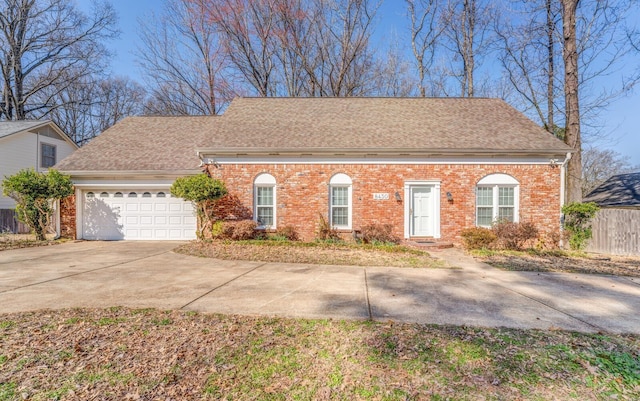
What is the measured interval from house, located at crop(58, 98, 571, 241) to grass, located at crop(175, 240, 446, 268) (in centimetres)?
148

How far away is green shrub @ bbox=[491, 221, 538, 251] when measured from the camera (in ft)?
34.8

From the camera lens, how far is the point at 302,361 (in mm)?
3156

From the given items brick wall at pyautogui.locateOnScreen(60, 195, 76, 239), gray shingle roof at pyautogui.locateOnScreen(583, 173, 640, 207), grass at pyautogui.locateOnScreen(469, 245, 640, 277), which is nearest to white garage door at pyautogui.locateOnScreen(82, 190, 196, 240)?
brick wall at pyautogui.locateOnScreen(60, 195, 76, 239)

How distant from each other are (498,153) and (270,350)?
1145 centimetres

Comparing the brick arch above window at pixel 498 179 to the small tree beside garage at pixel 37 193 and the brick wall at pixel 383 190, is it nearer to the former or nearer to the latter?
the brick wall at pixel 383 190

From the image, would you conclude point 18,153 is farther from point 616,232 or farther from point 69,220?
point 616,232

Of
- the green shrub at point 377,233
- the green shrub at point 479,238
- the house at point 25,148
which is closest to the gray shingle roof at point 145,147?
the house at point 25,148

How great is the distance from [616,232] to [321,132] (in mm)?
11715

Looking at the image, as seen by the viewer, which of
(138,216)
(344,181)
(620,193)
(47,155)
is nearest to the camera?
(344,181)

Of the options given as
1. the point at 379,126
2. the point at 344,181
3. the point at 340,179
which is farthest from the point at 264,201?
the point at 379,126

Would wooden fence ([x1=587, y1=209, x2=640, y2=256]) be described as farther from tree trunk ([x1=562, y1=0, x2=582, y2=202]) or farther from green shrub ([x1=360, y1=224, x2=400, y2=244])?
green shrub ([x1=360, y1=224, x2=400, y2=244])

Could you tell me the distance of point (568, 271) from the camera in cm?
759

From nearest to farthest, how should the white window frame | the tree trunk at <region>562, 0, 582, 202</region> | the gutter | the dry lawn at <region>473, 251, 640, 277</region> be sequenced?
1. the dry lawn at <region>473, 251, 640, 277</region>
2. the gutter
3. the tree trunk at <region>562, 0, 582, 202</region>
4. the white window frame

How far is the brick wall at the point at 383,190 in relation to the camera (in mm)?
11727
